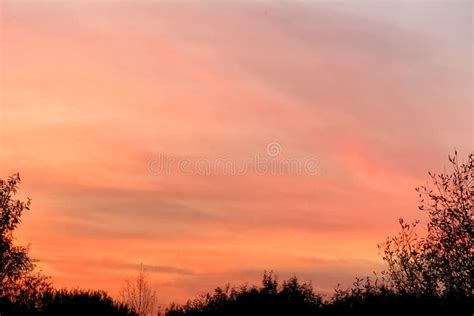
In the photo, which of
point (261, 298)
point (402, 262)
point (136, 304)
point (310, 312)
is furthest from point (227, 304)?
point (402, 262)

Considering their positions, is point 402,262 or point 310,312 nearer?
point 402,262

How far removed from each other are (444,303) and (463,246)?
3347mm

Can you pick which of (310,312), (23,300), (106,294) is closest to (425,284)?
(310,312)

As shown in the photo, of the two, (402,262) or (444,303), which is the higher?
(402,262)

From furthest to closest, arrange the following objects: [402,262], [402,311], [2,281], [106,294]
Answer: [106,294] < [2,281] < [402,262] < [402,311]

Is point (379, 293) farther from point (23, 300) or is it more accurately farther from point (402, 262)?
point (23, 300)

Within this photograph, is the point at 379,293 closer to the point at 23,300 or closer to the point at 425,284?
the point at 425,284

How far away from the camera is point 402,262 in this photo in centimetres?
4684

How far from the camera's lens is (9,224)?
51.6 m

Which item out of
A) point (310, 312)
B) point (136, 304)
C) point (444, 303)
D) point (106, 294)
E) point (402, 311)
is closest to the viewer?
point (444, 303)

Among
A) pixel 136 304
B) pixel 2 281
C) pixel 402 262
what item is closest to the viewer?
pixel 402 262

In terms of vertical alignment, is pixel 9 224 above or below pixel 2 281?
above

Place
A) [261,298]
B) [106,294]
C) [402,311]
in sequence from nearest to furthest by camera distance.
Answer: [402,311] → [261,298] → [106,294]

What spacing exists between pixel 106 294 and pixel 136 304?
253 inches
